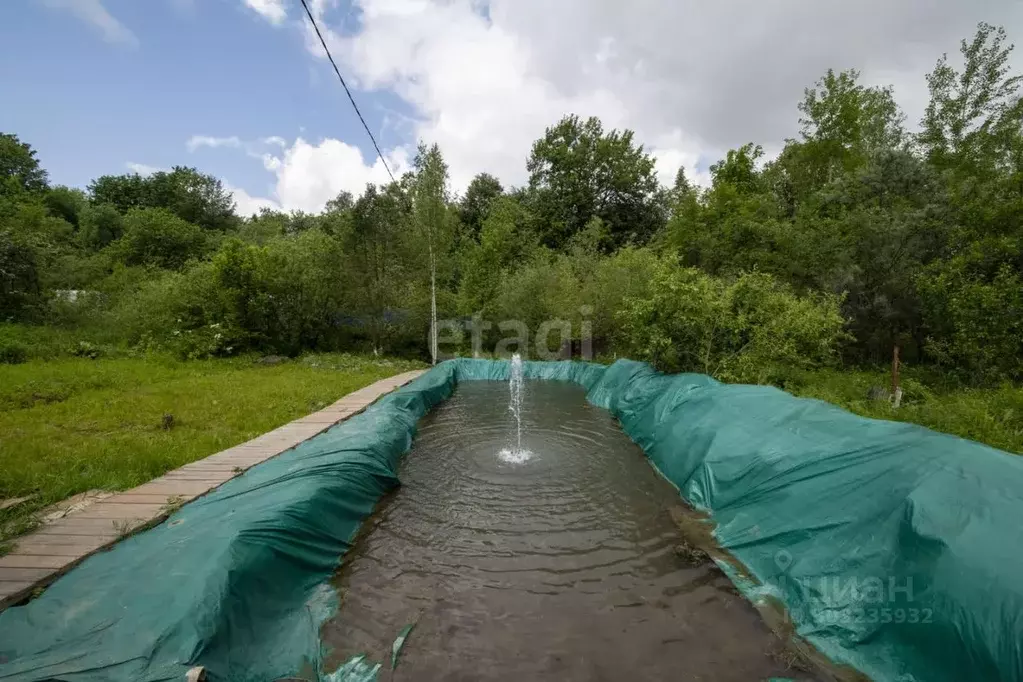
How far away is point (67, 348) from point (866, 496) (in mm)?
14517

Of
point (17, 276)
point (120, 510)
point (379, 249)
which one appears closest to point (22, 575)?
point (120, 510)

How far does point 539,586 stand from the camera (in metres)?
3.12

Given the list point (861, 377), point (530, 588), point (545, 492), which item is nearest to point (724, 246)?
point (861, 377)

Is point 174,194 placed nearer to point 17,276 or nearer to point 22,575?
point 17,276

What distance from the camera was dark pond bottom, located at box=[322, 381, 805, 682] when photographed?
2439 mm

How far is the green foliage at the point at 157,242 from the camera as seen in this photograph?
715 inches

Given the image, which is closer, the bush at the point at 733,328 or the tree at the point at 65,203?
the bush at the point at 733,328

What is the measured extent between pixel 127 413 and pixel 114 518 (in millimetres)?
4049

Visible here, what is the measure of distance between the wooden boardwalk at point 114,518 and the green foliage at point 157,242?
1665cm

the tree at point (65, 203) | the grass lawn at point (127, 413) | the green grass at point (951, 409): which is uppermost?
the tree at point (65, 203)

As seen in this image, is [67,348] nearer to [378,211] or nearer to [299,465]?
[378,211]

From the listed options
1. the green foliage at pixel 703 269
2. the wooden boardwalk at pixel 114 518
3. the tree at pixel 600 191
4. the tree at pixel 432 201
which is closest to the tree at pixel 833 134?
the green foliage at pixel 703 269

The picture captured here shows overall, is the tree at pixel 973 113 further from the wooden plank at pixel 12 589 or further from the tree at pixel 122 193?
the tree at pixel 122 193

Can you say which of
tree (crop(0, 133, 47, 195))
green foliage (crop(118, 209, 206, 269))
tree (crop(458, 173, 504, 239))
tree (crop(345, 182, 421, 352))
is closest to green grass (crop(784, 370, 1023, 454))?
tree (crop(345, 182, 421, 352))
